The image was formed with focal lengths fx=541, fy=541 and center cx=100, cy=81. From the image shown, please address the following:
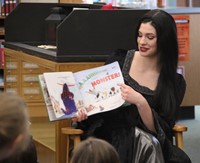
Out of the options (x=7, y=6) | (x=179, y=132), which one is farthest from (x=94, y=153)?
(x=7, y=6)

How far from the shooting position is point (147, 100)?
2891mm

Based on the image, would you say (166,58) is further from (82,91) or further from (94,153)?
(94,153)

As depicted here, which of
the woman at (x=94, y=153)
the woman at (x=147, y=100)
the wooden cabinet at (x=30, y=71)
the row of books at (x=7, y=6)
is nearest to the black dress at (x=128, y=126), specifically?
the woman at (x=147, y=100)

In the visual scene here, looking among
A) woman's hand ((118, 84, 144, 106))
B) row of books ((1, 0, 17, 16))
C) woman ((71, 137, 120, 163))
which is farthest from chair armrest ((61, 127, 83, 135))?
row of books ((1, 0, 17, 16))

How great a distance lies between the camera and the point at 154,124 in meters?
2.84

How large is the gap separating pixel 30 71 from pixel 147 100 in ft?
3.19

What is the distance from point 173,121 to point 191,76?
92.9 inches

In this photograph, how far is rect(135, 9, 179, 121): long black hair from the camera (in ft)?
9.43

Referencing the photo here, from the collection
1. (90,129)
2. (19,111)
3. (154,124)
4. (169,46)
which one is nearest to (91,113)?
(90,129)

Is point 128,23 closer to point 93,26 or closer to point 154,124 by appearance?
point 93,26

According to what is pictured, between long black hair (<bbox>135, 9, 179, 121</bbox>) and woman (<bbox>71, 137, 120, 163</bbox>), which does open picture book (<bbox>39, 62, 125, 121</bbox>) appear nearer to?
long black hair (<bbox>135, 9, 179, 121</bbox>)

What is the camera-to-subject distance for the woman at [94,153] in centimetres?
166

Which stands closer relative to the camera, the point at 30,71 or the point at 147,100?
the point at 147,100

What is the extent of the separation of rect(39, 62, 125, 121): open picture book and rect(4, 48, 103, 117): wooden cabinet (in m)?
0.19
